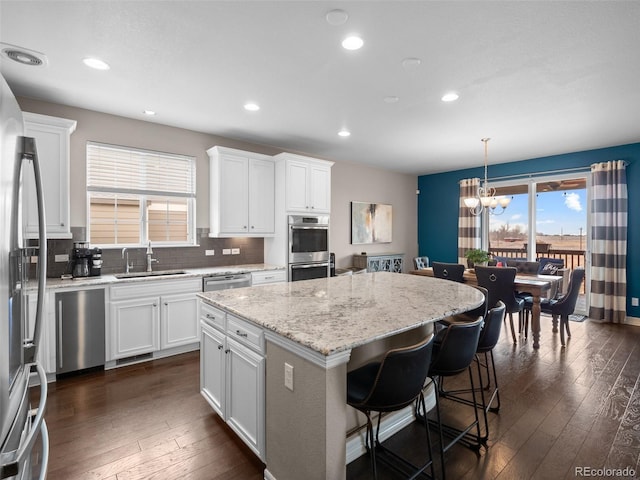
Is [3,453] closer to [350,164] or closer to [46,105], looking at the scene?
[46,105]

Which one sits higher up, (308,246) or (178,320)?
(308,246)

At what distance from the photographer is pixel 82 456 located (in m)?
2.06

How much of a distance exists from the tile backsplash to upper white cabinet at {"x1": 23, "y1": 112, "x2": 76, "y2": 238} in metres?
0.35

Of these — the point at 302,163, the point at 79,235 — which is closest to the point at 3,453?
the point at 79,235

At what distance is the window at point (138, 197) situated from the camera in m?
3.81

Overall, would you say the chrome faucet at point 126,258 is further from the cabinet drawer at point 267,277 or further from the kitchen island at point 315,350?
the kitchen island at point 315,350

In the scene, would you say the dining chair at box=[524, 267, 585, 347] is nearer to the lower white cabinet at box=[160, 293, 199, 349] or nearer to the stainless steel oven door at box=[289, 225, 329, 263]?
the stainless steel oven door at box=[289, 225, 329, 263]

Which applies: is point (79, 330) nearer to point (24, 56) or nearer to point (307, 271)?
point (24, 56)

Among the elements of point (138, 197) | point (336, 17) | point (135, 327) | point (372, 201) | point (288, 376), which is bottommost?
point (135, 327)

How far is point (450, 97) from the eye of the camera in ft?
10.9

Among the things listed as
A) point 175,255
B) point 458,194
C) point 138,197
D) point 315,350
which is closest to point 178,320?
point 175,255

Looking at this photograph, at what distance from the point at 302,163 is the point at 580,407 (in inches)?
160

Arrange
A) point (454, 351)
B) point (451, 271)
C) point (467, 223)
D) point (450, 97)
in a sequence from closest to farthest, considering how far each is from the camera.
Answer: point (454, 351) < point (450, 97) < point (451, 271) < point (467, 223)

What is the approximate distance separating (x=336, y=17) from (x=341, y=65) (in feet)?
2.04
